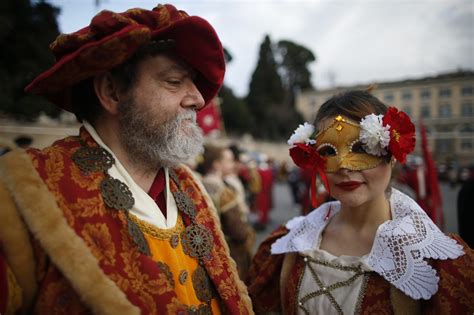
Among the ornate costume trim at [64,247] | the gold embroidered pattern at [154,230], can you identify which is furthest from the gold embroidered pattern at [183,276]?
the ornate costume trim at [64,247]

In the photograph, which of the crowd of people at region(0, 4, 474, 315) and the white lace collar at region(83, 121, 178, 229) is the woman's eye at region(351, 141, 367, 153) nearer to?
the crowd of people at region(0, 4, 474, 315)

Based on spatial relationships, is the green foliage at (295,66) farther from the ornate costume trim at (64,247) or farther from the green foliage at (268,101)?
the ornate costume trim at (64,247)

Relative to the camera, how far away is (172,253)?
1.69 m

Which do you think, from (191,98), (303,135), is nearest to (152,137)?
(191,98)

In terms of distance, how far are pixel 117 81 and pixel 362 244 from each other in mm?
1605

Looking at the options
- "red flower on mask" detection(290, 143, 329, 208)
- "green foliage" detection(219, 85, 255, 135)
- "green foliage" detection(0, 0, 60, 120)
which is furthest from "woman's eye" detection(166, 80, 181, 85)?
"green foliage" detection(219, 85, 255, 135)

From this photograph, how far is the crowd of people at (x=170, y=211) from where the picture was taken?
138cm

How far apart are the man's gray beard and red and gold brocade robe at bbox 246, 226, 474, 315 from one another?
3.18 ft

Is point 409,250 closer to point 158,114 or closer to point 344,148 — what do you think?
point 344,148

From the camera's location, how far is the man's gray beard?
1737 mm

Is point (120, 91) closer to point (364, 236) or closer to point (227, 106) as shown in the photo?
point (364, 236)

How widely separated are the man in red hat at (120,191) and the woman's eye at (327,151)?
0.73 metres

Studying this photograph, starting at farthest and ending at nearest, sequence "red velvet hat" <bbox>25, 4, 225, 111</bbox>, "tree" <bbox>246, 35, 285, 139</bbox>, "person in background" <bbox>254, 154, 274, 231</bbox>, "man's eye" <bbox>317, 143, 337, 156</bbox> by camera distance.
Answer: "tree" <bbox>246, 35, 285, 139</bbox> < "person in background" <bbox>254, 154, 274, 231</bbox> < "man's eye" <bbox>317, 143, 337, 156</bbox> < "red velvet hat" <bbox>25, 4, 225, 111</bbox>

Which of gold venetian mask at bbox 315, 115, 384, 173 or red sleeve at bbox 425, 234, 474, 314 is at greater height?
gold venetian mask at bbox 315, 115, 384, 173
